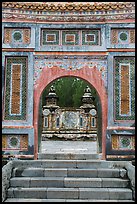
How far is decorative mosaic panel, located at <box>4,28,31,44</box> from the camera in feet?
27.8

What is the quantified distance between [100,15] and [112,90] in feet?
6.50

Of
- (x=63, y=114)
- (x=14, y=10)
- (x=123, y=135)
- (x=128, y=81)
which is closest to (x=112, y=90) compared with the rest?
(x=128, y=81)

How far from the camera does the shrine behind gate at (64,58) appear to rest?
27.2ft

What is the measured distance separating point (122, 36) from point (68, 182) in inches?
158

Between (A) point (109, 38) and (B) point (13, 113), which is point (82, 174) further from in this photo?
(A) point (109, 38)

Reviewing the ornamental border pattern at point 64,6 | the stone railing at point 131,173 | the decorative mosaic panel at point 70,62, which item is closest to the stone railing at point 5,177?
the decorative mosaic panel at point 70,62

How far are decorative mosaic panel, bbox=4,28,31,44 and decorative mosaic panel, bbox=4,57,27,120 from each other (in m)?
0.47

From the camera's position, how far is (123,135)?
26.9 ft

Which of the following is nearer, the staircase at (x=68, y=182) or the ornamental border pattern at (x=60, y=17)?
the staircase at (x=68, y=182)

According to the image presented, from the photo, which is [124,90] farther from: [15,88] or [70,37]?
[15,88]

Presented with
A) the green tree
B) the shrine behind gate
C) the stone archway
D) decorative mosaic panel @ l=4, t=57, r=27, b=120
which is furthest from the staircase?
the green tree

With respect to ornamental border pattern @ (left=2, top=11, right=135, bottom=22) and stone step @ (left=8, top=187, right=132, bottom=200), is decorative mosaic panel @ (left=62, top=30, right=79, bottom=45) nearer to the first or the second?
ornamental border pattern @ (left=2, top=11, right=135, bottom=22)

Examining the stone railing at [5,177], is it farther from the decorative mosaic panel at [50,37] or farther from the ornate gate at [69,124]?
the ornate gate at [69,124]

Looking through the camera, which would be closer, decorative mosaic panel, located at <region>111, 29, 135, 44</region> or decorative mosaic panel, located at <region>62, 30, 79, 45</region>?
decorative mosaic panel, located at <region>111, 29, 135, 44</region>
